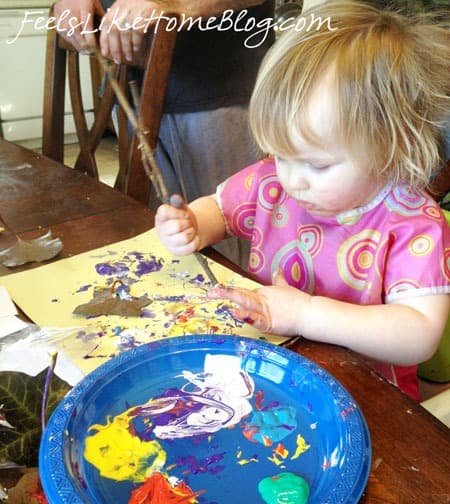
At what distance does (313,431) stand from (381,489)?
0.24 ft

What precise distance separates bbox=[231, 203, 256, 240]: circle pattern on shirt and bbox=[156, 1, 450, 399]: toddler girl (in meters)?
0.13

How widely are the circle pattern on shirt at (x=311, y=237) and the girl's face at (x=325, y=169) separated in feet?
0.22

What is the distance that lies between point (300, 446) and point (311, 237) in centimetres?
43

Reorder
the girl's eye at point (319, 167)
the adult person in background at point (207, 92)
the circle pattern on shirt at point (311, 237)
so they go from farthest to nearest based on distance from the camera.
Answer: the adult person in background at point (207, 92) → the circle pattern on shirt at point (311, 237) → the girl's eye at point (319, 167)

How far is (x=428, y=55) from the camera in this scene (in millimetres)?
682

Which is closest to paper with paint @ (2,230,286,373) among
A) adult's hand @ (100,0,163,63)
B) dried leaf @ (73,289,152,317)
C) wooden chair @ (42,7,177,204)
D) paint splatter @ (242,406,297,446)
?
dried leaf @ (73,289,152,317)

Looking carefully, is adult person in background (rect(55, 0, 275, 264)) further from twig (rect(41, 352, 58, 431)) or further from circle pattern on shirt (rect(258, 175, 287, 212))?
twig (rect(41, 352, 58, 431))

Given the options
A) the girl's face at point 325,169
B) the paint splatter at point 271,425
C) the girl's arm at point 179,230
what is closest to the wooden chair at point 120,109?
the girl's arm at point 179,230

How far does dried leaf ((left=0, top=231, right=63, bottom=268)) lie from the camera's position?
0.77 metres

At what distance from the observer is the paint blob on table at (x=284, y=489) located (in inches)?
15.9

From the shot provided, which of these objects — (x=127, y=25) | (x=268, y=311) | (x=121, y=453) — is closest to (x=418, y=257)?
(x=268, y=311)

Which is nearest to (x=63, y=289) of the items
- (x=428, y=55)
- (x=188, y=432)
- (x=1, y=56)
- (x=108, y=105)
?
(x=188, y=432)

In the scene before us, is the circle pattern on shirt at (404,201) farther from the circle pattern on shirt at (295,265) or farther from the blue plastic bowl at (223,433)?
the blue plastic bowl at (223,433)

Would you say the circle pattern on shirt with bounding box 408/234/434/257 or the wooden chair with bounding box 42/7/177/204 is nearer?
the circle pattern on shirt with bounding box 408/234/434/257
